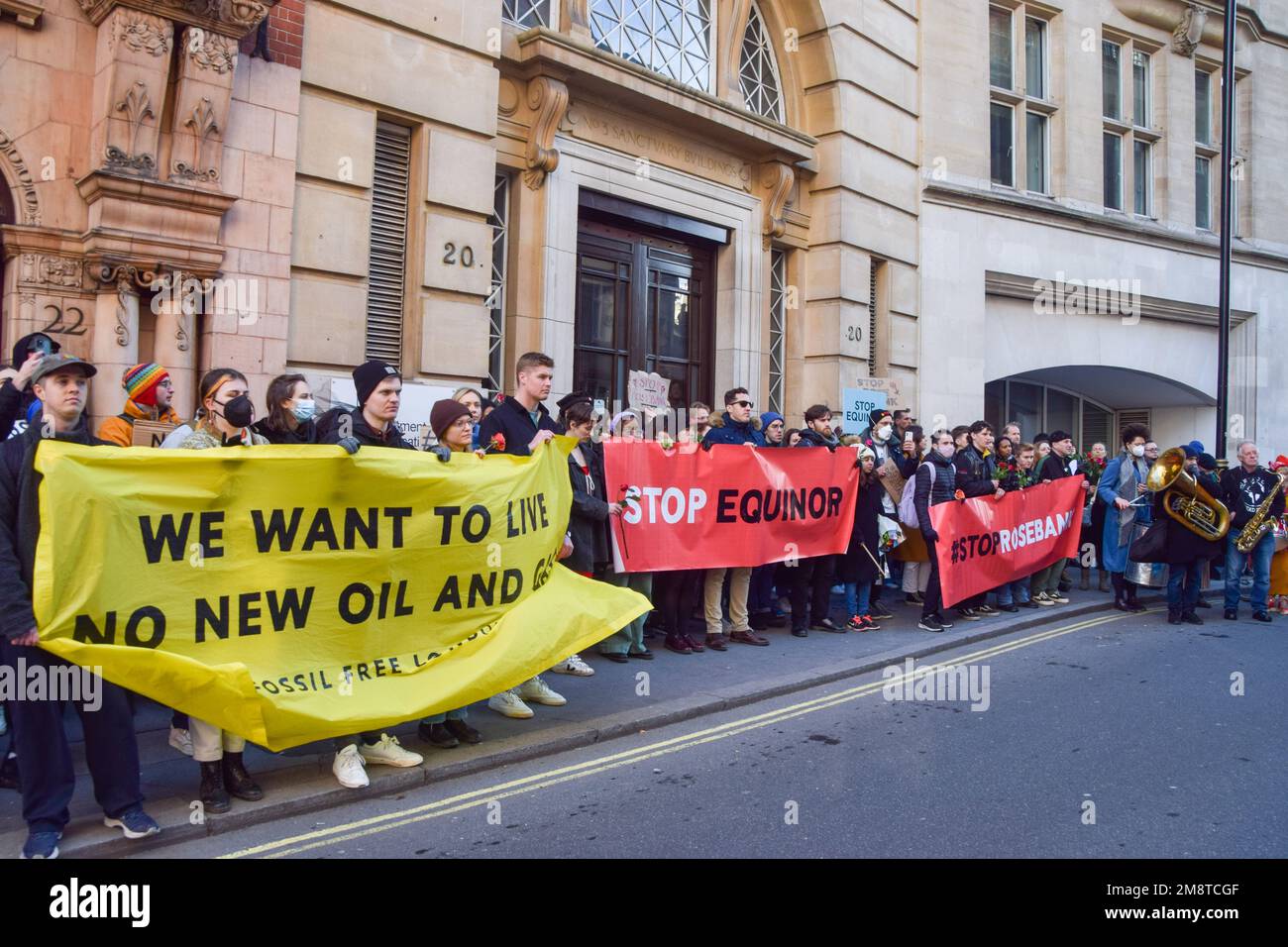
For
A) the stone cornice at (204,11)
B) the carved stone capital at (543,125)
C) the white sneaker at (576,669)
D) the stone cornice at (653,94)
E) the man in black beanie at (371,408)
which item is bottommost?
the white sneaker at (576,669)

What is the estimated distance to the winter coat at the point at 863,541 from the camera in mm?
9984

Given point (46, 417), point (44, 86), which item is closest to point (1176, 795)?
point (46, 417)

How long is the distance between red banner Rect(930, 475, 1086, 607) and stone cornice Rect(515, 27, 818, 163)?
254 inches

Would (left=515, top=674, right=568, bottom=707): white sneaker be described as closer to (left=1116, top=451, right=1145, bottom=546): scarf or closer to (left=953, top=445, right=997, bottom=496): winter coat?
(left=953, top=445, right=997, bottom=496): winter coat

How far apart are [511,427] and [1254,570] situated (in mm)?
9481

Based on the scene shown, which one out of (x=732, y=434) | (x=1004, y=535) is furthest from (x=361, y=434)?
(x=1004, y=535)

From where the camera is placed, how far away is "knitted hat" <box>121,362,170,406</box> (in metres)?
6.45

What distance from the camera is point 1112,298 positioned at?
19906mm

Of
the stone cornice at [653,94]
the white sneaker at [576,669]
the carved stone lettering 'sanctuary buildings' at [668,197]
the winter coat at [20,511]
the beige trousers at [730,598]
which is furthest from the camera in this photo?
the stone cornice at [653,94]

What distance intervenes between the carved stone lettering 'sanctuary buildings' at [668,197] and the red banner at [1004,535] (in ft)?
14.7

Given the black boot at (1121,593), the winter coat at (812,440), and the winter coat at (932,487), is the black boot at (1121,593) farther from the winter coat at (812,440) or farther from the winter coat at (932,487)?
the winter coat at (812,440)

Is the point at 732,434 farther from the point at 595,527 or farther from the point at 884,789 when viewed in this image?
the point at 884,789

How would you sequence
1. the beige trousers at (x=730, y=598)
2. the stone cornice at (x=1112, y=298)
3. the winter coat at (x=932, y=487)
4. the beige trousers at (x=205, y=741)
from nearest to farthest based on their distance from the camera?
the beige trousers at (x=205, y=741), the beige trousers at (x=730, y=598), the winter coat at (x=932, y=487), the stone cornice at (x=1112, y=298)

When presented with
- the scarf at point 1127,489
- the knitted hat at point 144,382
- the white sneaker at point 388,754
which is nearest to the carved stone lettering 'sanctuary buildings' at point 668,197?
→ the knitted hat at point 144,382
